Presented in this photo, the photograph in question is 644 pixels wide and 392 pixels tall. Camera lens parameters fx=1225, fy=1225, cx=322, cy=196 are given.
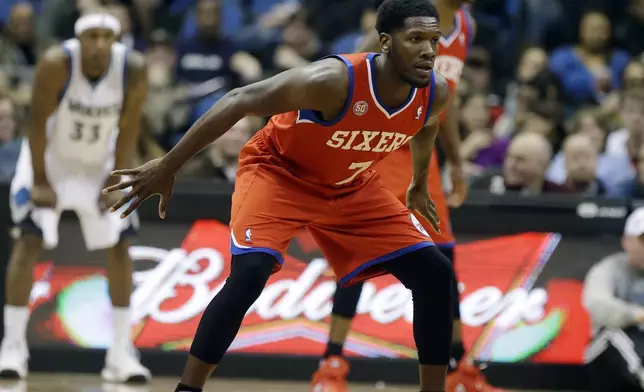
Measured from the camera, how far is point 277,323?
7.30 metres

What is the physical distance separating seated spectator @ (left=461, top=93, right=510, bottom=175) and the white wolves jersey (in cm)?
317

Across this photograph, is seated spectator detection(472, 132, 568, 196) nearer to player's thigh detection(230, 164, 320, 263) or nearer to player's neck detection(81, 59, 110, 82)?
player's neck detection(81, 59, 110, 82)

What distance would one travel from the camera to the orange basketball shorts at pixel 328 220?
4.84 metres

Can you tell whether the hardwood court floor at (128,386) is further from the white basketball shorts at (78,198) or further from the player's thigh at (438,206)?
the player's thigh at (438,206)

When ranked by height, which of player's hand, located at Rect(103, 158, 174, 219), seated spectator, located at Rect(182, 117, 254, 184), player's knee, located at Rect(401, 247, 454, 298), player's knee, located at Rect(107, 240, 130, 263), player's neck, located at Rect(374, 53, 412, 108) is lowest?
seated spectator, located at Rect(182, 117, 254, 184)

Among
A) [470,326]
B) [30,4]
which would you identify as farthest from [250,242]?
[30,4]

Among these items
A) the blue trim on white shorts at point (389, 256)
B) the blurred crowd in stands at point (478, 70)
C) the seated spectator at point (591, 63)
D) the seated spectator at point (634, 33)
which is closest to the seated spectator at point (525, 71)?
the blurred crowd in stands at point (478, 70)

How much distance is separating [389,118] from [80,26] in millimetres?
2569

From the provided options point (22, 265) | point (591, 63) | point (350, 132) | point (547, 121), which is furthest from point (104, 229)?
point (591, 63)

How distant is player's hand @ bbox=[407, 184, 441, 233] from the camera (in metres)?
5.52

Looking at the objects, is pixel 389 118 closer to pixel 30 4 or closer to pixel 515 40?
pixel 515 40

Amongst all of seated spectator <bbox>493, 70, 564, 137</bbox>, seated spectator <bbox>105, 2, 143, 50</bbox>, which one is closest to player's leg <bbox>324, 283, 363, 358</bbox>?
seated spectator <bbox>493, 70, 564, 137</bbox>

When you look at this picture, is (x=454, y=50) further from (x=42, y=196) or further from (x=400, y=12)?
(x=42, y=196)

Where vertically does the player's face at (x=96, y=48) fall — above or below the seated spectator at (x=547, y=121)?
above
